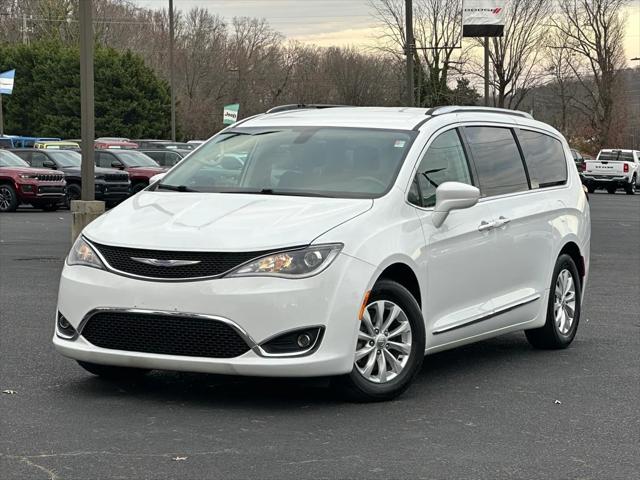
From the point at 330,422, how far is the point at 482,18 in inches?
1994

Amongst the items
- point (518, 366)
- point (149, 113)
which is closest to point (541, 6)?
point (149, 113)

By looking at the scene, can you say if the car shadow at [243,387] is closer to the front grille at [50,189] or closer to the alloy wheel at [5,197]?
the front grille at [50,189]

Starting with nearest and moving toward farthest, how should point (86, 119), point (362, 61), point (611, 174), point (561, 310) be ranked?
point (561, 310)
point (86, 119)
point (611, 174)
point (362, 61)

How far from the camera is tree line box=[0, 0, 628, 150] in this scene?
214ft

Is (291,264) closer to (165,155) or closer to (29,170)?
(29,170)

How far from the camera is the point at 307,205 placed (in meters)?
6.91

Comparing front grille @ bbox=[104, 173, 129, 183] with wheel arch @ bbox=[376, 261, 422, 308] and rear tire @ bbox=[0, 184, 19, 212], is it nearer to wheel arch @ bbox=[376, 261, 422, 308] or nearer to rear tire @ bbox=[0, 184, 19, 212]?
rear tire @ bbox=[0, 184, 19, 212]

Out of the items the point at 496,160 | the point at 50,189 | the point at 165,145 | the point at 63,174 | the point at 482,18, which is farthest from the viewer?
the point at 482,18

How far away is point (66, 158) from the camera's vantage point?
113 feet

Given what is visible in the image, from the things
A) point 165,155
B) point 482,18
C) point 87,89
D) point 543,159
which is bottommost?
point 165,155

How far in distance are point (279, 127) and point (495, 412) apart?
2506 millimetres

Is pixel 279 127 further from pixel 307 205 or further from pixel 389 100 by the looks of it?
pixel 389 100

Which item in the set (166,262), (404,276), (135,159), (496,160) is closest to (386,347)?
(404,276)

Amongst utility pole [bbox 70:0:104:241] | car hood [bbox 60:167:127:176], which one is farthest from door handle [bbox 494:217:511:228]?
car hood [bbox 60:167:127:176]
